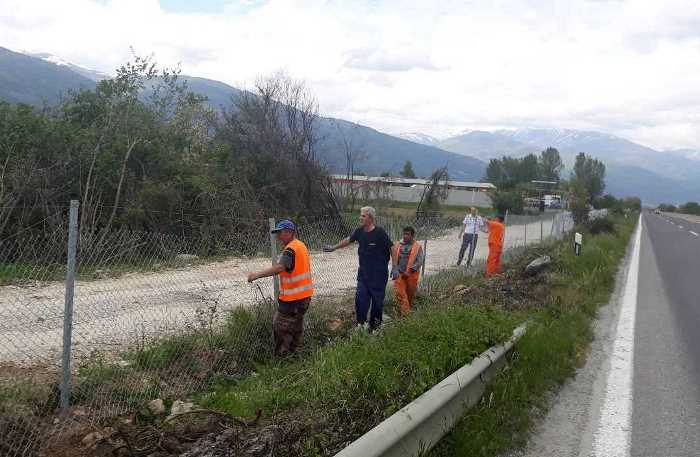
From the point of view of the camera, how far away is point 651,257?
840 inches

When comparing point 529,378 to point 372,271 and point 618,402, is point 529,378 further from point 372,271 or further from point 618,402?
point 372,271

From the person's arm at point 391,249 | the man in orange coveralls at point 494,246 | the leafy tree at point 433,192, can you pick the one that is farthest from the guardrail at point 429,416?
the leafy tree at point 433,192

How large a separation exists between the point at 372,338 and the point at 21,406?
306 cm

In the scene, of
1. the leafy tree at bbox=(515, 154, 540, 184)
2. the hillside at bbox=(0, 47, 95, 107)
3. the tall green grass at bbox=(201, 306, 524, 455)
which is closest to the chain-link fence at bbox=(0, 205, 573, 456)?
the tall green grass at bbox=(201, 306, 524, 455)

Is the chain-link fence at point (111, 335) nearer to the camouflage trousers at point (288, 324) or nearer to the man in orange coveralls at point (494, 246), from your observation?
the camouflage trousers at point (288, 324)

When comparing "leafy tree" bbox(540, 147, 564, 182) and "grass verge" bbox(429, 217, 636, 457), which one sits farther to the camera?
"leafy tree" bbox(540, 147, 564, 182)

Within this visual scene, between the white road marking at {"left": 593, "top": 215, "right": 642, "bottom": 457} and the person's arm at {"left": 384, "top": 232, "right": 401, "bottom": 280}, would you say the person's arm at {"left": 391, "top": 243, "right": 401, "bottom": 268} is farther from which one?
the white road marking at {"left": 593, "top": 215, "right": 642, "bottom": 457}

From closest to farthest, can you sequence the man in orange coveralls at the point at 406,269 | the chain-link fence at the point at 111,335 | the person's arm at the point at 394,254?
the chain-link fence at the point at 111,335, the person's arm at the point at 394,254, the man in orange coveralls at the point at 406,269

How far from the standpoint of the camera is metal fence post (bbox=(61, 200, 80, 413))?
14.2 feet

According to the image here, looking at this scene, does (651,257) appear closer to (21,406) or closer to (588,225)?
(588,225)

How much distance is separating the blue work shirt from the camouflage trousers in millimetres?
1354

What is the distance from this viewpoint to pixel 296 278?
20.3 feet

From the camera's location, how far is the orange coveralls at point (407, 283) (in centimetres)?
860

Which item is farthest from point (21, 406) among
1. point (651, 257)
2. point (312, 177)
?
point (651, 257)
